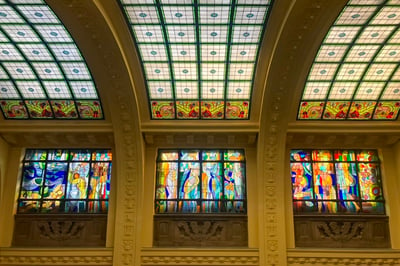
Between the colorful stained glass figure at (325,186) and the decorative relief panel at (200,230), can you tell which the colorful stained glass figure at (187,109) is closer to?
the decorative relief panel at (200,230)

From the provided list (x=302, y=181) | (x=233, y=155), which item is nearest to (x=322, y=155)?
(x=302, y=181)

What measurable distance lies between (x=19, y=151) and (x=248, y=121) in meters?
9.89

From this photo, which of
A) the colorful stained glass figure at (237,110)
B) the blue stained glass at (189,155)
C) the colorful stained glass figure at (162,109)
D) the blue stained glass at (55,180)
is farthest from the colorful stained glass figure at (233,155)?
the blue stained glass at (55,180)

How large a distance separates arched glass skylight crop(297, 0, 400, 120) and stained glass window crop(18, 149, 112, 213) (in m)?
8.88

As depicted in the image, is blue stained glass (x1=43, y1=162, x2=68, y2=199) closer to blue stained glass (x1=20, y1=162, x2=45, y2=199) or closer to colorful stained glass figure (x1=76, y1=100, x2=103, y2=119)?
blue stained glass (x1=20, y1=162, x2=45, y2=199)

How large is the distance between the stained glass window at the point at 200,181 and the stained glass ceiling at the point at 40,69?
3762 mm

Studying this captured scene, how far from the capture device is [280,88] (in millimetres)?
16609

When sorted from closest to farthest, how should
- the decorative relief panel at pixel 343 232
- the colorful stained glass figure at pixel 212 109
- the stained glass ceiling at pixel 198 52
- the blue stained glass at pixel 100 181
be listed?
the stained glass ceiling at pixel 198 52 < the decorative relief panel at pixel 343 232 < the colorful stained glass figure at pixel 212 109 < the blue stained glass at pixel 100 181

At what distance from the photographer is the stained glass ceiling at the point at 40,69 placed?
48.7 ft

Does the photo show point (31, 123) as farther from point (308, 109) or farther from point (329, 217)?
point (329, 217)

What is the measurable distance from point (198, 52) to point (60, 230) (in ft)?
29.7

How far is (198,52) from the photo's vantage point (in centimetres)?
1633

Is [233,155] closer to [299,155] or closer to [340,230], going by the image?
[299,155]

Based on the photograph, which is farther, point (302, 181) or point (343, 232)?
point (302, 181)
